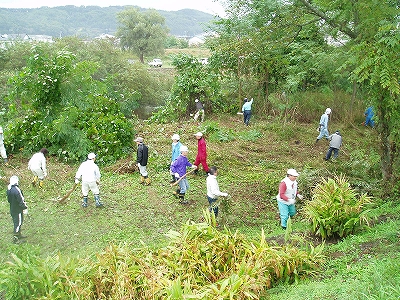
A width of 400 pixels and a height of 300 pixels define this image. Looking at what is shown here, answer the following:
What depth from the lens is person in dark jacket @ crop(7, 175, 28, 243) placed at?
781 centimetres

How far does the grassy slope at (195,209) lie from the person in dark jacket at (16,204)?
0.28 m

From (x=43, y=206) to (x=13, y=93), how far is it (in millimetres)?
5507

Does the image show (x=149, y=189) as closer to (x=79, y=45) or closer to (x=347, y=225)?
(x=347, y=225)

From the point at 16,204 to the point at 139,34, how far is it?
50.9 m

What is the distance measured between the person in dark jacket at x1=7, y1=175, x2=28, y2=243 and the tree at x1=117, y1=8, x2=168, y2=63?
49026 millimetres

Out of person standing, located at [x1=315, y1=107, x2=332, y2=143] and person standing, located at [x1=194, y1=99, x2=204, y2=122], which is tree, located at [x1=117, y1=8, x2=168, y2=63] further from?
person standing, located at [x1=315, y1=107, x2=332, y2=143]

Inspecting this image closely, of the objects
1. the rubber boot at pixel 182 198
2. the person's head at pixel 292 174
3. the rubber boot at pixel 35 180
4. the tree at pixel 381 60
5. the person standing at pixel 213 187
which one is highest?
the tree at pixel 381 60

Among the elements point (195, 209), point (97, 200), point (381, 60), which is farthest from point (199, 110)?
point (381, 60)

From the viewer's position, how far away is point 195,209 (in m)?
9.47

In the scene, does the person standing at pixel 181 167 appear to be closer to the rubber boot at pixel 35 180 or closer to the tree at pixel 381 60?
the rubber boot at pixel 35 180

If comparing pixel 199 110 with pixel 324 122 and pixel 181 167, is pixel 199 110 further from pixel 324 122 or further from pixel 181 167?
pixel 181 167

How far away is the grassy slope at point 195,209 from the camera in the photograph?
19.4 ft

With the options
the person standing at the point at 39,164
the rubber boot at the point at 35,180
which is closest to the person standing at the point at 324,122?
the person standing at the point at 39,164

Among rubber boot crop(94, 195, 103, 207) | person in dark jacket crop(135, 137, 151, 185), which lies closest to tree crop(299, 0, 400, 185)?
person in dark jacket crop(135, 137, 151, 185)
